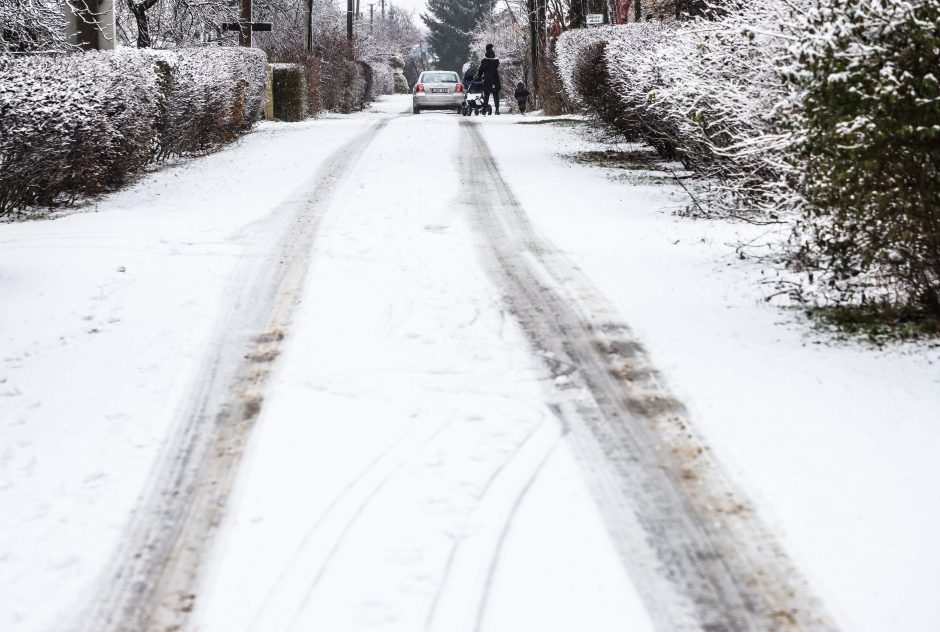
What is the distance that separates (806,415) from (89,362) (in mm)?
3833

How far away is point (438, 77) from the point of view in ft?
112

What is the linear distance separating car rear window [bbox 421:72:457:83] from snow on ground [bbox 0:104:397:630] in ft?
77.3

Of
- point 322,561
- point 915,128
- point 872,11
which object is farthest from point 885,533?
point 872,11

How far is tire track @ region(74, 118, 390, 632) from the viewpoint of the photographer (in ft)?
10.6

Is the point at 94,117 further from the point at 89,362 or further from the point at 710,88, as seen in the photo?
the point at 710,88

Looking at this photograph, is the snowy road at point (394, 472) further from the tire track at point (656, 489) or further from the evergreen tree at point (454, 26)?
the evergreen tree at point (454, 26)

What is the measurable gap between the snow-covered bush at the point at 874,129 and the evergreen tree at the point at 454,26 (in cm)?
8011

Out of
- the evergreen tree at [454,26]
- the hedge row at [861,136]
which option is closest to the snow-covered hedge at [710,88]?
the hedge row at [861,136]

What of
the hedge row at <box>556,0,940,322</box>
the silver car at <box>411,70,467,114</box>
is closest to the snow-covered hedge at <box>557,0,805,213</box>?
the hedge row at <box>556,0,940,322</box>

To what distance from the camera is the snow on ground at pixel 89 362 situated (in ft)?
11.7

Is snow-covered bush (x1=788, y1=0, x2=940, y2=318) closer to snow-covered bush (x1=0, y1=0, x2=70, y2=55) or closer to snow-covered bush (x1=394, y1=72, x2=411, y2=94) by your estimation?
snow-covered bush (x1=0, y1=0, x2=70, y2=55)

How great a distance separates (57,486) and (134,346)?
1858 millimetres

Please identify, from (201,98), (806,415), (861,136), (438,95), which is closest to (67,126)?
(201,98)

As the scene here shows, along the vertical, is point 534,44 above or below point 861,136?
above
